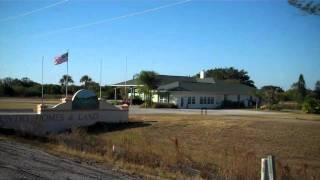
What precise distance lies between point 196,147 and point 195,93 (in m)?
46.5

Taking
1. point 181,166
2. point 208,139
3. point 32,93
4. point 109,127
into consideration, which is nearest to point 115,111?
point 109,127

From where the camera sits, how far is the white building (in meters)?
73.1

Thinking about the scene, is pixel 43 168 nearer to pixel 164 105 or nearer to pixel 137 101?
pixel 164 105

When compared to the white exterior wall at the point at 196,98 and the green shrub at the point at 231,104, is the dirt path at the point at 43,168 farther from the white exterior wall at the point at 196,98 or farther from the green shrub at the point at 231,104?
the green shrub at the point at 231,104

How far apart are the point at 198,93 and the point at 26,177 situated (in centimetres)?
6473

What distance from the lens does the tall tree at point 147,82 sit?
73625 mm

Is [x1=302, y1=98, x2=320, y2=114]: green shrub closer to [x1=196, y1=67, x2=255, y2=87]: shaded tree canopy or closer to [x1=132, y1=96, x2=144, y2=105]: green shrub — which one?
[x1=132, y1=96, x2=144, y2=105]: green shrub

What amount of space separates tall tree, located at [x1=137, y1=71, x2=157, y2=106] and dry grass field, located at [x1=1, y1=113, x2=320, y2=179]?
93.6 feet

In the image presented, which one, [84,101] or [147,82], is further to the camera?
[147,82]

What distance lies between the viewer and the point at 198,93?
74938mm

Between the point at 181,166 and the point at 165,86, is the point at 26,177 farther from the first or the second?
the point at 165,86

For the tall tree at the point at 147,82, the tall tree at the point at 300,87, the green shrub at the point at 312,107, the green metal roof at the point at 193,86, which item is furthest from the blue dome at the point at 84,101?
the tall tree at the point at 300,87

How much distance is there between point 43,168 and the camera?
1244cm

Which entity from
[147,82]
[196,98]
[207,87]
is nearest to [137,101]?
[147,82]
